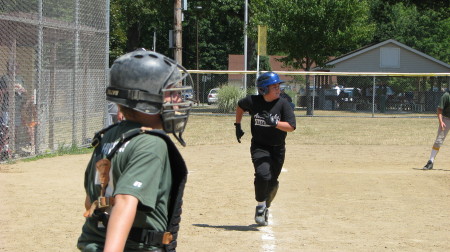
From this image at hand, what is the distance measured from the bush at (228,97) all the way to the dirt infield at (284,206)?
15.1m

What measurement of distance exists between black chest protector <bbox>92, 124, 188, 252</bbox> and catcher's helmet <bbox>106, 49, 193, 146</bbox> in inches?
3.9

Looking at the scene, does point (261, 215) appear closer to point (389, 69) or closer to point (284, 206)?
point (284, 206)

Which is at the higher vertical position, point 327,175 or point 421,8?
point 421,8

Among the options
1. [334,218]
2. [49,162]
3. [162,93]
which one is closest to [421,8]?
[49,162]

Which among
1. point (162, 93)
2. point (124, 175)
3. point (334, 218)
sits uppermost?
A: point (162, 93)

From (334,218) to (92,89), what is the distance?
9.73 metres

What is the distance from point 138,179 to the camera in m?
2.79

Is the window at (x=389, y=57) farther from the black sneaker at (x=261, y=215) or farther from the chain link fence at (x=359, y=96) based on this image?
the black sneaker at (x=261, y=215)

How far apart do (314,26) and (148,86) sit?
34.2m

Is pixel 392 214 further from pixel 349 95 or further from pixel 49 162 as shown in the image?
pixel 349 95

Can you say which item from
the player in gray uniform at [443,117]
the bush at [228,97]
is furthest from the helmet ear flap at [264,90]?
the bush at [228,97]

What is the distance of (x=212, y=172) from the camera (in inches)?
540

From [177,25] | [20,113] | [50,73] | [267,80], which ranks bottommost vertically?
[20,113]

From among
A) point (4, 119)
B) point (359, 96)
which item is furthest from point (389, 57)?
point (4, 119)
